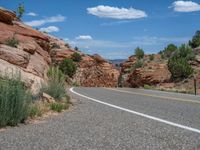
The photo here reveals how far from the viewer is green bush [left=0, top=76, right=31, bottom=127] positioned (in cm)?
975

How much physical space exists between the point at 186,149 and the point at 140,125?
2786 millimetres

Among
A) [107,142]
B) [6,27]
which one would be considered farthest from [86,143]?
[6,27]

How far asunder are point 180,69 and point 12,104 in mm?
29494

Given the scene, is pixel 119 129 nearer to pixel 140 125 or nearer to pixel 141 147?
pixel 140 125

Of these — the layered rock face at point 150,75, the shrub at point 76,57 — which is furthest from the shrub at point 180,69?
the shrub at point 76,57

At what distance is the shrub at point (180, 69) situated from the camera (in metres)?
37.4

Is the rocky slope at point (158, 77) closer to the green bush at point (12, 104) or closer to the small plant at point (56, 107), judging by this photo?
the small plant at point (56, 107)

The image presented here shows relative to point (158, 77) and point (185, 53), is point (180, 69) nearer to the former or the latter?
point (158, 77)

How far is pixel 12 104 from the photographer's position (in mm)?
9984

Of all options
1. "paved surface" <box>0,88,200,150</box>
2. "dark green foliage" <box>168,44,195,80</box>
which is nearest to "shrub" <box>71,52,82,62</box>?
"dark green foliage" <box>168,44,195,80</box>

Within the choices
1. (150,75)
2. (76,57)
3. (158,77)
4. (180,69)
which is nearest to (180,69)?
(180,69)

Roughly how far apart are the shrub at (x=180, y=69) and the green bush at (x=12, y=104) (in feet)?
93.3

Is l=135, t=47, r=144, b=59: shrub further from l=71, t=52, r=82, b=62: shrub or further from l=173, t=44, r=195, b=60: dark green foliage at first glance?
l=173, t=44, r=195, b=60: dark green foliage

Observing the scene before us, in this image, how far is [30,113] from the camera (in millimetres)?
11070
